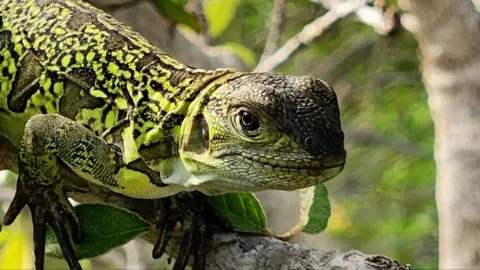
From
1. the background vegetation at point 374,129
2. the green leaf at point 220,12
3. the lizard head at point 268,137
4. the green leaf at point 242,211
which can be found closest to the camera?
the lizard head at point 268,137

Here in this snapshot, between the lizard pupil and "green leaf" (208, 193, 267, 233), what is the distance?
13cm

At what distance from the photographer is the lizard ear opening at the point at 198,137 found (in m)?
1.10

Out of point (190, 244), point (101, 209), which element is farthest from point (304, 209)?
point (101, 209)

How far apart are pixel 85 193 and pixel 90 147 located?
7 centimetres

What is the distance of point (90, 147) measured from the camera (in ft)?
3.84

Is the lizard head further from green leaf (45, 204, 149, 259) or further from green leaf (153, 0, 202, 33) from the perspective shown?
green leaf (153, 0, 202, 33)

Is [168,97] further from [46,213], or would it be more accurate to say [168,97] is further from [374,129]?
[374,129]

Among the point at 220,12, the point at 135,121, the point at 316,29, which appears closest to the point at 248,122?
the point at 135,121

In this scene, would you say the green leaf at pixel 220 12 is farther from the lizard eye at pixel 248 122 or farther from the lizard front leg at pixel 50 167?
the lizard eye at pixel 248 122

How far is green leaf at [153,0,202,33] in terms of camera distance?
180 cm

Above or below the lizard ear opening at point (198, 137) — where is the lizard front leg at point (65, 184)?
below

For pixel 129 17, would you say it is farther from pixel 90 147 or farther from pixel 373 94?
pixel 373 94

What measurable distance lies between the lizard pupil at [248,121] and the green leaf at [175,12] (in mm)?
833

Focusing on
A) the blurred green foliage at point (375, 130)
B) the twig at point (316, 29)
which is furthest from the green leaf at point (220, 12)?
the blurred green foliage at point (375, 130)
